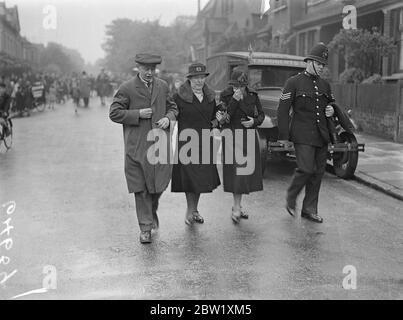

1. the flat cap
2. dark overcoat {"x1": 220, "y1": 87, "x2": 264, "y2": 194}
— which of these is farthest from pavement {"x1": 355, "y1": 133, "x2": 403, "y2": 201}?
the flat cap

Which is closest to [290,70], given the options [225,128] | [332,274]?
[225,128]

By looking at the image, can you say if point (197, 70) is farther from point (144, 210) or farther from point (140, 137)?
point (144, 210)

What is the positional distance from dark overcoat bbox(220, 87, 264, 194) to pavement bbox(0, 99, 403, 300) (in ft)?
1.45

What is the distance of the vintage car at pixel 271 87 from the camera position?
8.77 m

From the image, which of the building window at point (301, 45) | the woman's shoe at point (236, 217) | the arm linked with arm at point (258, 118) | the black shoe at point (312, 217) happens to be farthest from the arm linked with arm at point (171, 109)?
the building window at point (301, 45)

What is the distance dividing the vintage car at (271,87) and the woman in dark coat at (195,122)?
2.10 metres

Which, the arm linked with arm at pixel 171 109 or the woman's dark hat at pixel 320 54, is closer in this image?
the arm linked with arm at pixel 171 109

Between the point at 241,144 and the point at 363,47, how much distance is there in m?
10.1

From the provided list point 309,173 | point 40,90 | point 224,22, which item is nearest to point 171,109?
point 309,173

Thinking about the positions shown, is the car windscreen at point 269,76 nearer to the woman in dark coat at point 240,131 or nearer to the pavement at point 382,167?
the pavement at point 382,167

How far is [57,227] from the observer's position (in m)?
6.17

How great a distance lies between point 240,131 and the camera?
630 cm

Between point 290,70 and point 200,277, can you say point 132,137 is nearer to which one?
point 200,277

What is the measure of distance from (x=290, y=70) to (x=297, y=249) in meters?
6.11
